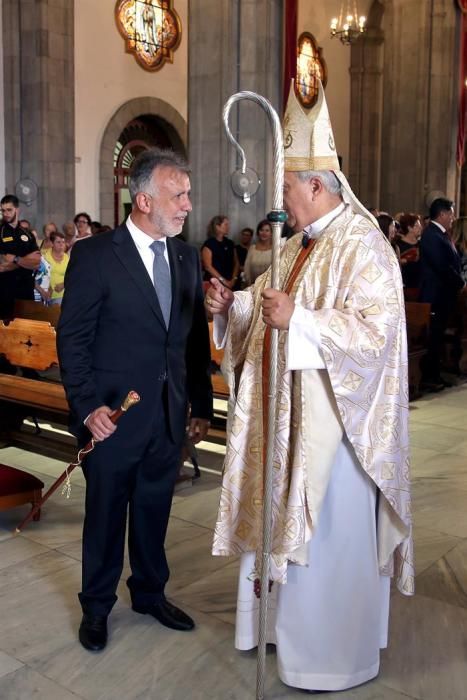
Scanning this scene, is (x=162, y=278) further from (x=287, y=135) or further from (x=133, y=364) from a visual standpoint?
(x=287, y=135)

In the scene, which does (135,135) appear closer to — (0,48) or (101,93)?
(101,93)

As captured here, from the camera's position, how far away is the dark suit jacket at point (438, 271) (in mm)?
8117

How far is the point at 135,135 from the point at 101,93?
1240 millimetres

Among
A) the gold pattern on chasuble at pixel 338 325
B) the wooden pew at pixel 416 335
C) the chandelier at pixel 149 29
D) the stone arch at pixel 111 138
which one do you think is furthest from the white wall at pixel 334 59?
the gold pattern on chasuble at pixel 338 325

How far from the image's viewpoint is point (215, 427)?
18.7ft

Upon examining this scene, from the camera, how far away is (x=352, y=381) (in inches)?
103

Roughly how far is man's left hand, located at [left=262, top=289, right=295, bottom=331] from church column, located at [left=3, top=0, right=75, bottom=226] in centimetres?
1102

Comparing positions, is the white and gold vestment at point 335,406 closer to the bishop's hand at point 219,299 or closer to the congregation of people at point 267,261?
the bishop's hand at point 219,299

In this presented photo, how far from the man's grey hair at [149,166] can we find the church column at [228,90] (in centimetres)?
685

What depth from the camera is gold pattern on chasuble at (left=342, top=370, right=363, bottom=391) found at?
8.53 feet

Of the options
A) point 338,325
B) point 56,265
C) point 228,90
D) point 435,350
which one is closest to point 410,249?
point 435,350

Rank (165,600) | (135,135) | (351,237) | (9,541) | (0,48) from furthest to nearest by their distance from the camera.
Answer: (135,135) < (0,48) < (9,541) < (165,600) < (351,237)

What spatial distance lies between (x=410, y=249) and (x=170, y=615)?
6323mm

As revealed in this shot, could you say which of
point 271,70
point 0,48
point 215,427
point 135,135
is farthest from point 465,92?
point 215,427
